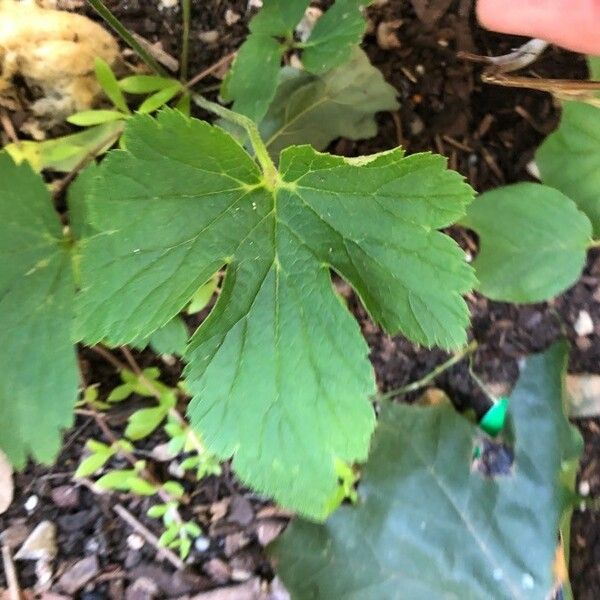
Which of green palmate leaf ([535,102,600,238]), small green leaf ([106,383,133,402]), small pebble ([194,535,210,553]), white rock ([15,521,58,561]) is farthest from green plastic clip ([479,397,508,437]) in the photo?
white rock ([15,521,58,561])

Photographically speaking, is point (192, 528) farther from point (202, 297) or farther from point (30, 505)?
point (202, 297)

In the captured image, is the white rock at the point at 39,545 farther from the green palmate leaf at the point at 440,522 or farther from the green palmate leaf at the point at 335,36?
the green palmate leaf at the point at 335,36

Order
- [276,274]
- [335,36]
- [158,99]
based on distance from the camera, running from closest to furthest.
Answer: [276,274]
[335,36]
[158,99]

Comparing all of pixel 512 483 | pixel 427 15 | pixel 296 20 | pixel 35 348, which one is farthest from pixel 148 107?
pixel 512 483

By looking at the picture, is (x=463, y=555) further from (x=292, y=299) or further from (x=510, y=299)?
(x=292, y=299)

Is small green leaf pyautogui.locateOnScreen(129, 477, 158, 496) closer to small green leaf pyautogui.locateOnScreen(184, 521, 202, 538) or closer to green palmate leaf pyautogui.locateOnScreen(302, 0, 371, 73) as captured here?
small green leaf pyautogui.locateOnScreen(184, 521, 202, 538)

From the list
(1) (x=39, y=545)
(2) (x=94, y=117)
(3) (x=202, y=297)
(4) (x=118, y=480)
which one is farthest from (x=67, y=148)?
(1) (x=39, y=545)
